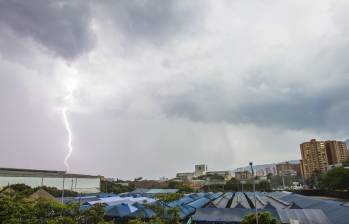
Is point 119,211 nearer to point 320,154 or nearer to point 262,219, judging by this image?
point 262,219

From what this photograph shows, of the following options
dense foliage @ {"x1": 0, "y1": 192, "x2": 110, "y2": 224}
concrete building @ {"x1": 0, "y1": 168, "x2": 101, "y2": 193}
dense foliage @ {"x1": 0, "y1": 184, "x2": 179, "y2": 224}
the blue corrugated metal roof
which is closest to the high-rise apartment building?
concrete building @ {"x1": 0, "y1": 168, "x2": 101, "y2": 193}

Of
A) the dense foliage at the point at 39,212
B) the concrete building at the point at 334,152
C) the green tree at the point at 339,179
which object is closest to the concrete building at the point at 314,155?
the concrete building at the point at 334,152

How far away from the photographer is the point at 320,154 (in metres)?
154

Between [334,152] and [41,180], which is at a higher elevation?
[334,152]

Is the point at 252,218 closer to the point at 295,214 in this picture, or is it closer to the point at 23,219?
the point at 295,214

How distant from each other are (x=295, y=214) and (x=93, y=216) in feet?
58.7

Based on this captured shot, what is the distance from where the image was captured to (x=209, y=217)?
27203 mm

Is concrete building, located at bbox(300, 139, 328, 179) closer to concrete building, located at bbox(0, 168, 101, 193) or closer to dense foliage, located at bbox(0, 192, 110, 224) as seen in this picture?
concrete building, located at bbox(0, 168, 101, 193)

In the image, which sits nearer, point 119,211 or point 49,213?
point 49,213

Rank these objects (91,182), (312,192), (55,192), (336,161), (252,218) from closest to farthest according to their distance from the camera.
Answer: (252,218)
(55,192)
(312,192)
(91,182)
(336,161)

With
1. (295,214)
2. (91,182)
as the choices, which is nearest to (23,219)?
(295,214)

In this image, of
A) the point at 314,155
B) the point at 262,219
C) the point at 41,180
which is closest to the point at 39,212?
the point at 262,219

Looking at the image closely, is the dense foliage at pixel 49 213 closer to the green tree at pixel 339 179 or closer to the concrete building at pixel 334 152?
the green tree at pixel 339 179

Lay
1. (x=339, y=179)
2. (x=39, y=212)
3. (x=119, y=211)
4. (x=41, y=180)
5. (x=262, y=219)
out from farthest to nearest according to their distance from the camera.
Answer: (x=41, y=180), (x=339, y=179), (x=119, y=211), (x=39, y=212), (x=262, y=219)
